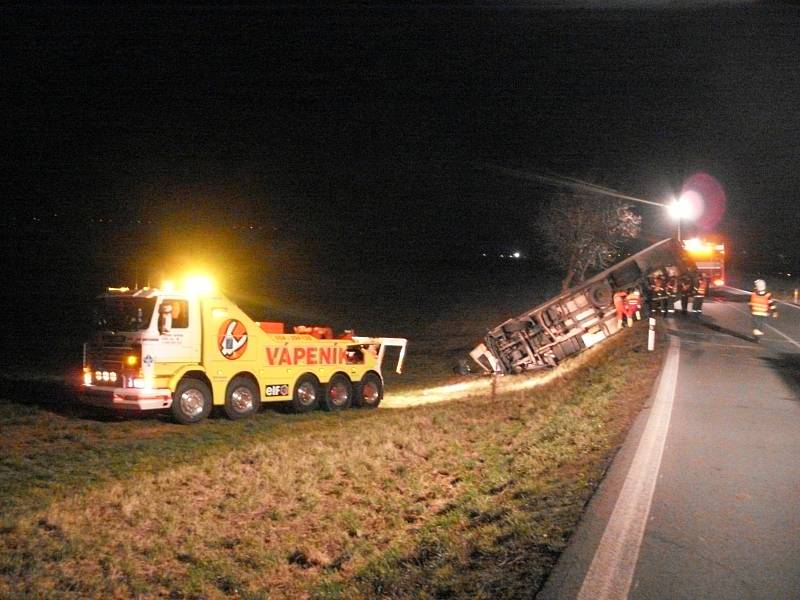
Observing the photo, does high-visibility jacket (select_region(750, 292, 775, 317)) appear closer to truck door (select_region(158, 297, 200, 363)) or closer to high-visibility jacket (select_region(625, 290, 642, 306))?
high-visibility jacket (select_region(625, 290, 642, 306))

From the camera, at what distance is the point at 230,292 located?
4841 cm

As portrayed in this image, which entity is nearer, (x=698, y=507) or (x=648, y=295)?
(x=698, y=507)

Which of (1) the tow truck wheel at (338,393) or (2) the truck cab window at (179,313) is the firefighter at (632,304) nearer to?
(1) the tow truck wheel at (338,393)

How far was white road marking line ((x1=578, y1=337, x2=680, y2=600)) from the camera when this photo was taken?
15.6 feet

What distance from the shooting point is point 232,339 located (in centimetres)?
1359

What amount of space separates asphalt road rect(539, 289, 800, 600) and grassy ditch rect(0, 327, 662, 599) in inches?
12.7

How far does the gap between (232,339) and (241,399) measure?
1155mm

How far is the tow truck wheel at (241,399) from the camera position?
13.6m

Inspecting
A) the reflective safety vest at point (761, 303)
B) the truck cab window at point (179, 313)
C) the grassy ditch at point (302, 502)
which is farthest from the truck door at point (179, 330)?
the reflective safety vest at point (761, 303)

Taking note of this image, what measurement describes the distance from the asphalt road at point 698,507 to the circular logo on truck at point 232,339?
716 cm

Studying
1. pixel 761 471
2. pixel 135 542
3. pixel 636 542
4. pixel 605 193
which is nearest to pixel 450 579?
pixel 636 542

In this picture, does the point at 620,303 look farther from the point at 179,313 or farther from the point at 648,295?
the point at 179,313

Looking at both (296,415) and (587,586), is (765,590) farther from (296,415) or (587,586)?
(296,415)

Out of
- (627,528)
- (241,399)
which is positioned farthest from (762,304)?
(627,528)
